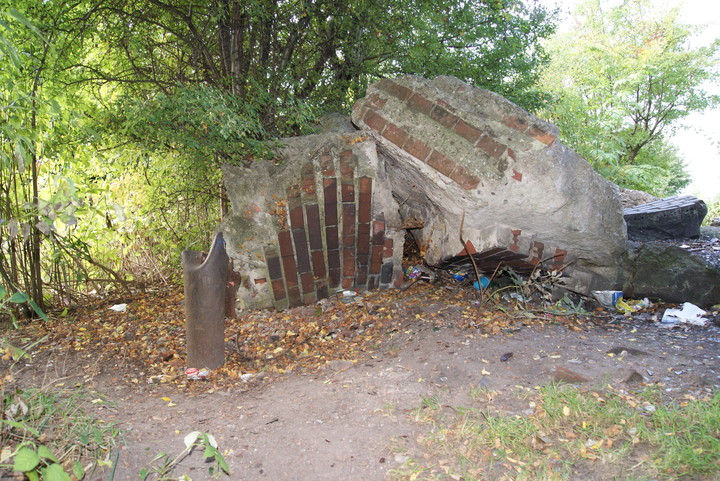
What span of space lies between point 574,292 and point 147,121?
3672 millimetres

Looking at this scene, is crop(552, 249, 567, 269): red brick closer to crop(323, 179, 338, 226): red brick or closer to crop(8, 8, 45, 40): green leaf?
crop(323, 179, 338, 226): red brick

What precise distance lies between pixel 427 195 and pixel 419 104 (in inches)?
32.3

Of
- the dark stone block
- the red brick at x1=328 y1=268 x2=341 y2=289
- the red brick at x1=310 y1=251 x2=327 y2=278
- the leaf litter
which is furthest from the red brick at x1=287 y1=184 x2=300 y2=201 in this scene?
the dark stone block

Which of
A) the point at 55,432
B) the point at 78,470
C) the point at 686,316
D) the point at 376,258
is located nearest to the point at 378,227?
the point at 376,258

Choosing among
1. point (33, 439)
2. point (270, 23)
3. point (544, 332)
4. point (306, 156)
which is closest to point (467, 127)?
point (306, 156)

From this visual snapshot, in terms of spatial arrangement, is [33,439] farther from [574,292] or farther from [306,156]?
[574,292]

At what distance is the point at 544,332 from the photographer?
3320mm

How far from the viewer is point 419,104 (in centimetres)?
389

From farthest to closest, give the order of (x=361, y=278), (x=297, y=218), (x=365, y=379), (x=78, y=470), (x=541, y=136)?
(x=361, y=278)
(x=297, y=218)
(x=541, y=136)
(x=365, y=379)
(x=78, y=470)

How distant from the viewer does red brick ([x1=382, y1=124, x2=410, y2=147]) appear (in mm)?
3893

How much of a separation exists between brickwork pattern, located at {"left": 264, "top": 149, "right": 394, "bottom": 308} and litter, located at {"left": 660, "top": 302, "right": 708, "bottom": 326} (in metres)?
2.32

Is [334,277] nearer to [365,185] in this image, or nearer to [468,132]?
[365,185]

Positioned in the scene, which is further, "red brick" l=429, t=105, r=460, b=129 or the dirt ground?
"red brick" l=429, t=105, r=460, b=129

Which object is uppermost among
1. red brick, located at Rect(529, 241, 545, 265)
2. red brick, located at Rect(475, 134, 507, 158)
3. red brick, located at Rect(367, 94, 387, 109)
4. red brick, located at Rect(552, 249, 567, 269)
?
red brick, located at Rect(367, 94, 387, 109)
